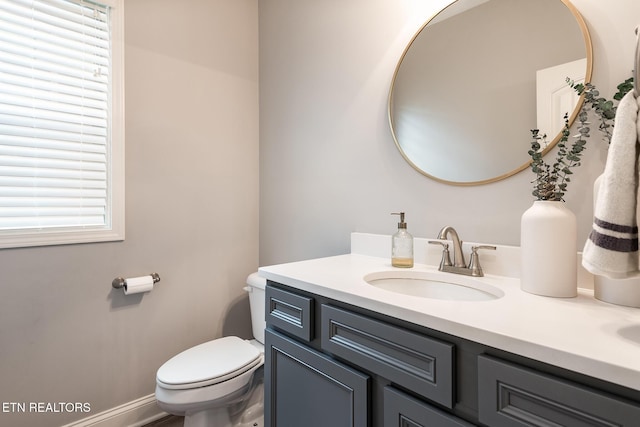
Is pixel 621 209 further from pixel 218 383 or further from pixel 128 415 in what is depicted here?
pixel 128 415

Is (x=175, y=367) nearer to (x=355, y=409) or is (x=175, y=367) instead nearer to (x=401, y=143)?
(x=355, y=409)

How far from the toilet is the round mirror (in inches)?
43.4

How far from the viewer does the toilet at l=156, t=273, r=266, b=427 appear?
1.29 m

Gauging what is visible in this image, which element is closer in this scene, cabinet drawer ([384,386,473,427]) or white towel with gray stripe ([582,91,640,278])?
white towel with gray stripe ([582,91,640,278])

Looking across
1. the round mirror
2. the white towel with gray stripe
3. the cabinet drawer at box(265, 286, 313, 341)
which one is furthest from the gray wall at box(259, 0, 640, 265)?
the cabinet drawer at box(265, 286, 313, 341)

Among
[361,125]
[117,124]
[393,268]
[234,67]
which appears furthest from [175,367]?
[234,67]

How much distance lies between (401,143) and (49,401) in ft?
6.31

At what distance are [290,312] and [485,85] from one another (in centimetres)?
Answer: 103

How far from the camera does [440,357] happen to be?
26.3 inches

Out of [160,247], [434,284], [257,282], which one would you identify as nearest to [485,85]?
[434,284]

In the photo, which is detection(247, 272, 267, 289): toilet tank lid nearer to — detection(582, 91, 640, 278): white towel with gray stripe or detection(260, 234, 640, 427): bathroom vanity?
detection(260, 234, 640, 427): bathroom vanity

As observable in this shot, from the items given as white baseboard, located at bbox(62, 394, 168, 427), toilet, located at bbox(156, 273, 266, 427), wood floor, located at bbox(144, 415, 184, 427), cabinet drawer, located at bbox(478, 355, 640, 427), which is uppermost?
cabinet drawer, located at bbox(478, 355, 640, 427)

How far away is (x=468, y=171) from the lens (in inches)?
45.9

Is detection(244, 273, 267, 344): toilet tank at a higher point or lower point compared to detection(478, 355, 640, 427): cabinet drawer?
lower
